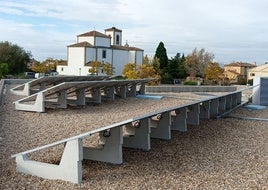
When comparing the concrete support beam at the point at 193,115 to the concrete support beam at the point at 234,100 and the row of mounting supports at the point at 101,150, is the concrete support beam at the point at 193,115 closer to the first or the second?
the row of mounting supports at the point at 101,150

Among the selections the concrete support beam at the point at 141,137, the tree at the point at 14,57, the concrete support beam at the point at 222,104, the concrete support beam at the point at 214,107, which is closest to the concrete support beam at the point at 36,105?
the concrete support beam at the point at 141,137

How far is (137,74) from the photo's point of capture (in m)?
42.6

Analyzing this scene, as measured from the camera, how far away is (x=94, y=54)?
65562 millimetres

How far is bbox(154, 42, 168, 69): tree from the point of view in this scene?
59.2 metres

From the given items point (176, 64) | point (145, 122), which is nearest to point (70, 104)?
point (145, 122)

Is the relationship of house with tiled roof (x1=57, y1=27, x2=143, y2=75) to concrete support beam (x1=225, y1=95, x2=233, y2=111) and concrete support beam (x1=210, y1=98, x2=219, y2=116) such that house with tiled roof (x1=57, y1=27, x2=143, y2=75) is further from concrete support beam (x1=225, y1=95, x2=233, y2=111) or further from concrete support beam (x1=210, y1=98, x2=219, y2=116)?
concrete support beam (x1=210, y1=98, x2=219, y2=116)

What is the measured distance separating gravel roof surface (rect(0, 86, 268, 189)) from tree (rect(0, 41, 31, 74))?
42682 millimetres

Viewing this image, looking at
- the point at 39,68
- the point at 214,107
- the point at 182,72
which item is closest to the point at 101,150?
the point at 214,107

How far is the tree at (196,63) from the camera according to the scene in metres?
60.2

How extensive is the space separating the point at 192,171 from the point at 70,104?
28.1 ft

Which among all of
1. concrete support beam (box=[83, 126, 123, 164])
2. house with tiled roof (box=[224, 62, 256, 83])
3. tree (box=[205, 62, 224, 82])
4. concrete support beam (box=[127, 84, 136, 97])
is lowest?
concrete support beam (box=[83, 126, 123, 164])

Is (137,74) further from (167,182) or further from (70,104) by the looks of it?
(167,182)

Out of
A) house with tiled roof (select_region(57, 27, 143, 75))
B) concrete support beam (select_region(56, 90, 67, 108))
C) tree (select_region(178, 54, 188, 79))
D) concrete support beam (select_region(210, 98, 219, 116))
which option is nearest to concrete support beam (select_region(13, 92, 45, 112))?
concrete support beam (select_region(56, 90, 67, 108))

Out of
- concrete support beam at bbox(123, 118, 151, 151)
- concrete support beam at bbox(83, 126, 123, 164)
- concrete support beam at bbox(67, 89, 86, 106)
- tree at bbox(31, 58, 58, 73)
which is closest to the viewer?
concrete support beam at bbox(83, 126, 123, 164)
